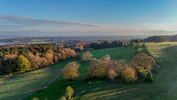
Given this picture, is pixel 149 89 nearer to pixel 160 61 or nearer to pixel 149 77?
pixel 149 77

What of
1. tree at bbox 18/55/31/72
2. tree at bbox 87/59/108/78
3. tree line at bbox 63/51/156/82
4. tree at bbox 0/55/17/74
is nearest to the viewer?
tree line at bbox 63/51/156/82

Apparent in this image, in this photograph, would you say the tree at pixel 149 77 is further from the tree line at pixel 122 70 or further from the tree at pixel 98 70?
the tree at pixel 98 70

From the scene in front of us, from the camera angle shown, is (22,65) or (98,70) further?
(22,65)

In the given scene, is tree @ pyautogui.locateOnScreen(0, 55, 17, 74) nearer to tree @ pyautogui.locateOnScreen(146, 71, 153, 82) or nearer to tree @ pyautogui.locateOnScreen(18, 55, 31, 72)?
tree @ pyautogui.locateOnScreen(18, 55, 31, 72)

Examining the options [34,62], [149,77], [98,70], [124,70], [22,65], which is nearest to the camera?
[149,77]

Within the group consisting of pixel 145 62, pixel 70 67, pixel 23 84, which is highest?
pixel 145 62

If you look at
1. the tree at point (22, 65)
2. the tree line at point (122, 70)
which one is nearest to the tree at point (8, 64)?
the tree at point (22, 65)

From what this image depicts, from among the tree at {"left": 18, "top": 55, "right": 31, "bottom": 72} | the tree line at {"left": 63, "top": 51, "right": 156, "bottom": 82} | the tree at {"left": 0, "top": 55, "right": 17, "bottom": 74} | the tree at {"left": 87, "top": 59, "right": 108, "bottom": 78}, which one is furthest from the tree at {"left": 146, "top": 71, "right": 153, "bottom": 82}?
the tree at {"left": 0, "top": 55, "right": 17, "bottom": 74}

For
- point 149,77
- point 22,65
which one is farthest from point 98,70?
point 22,65

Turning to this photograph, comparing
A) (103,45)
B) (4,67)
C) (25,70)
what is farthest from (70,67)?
(103,45)

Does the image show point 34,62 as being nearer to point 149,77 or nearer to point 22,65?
point 22,65

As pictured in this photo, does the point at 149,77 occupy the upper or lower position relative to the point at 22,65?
upper
